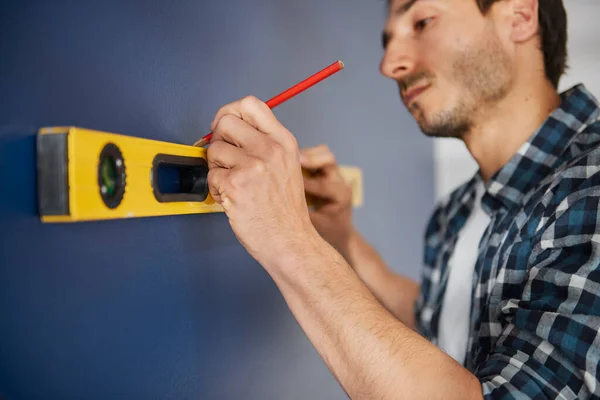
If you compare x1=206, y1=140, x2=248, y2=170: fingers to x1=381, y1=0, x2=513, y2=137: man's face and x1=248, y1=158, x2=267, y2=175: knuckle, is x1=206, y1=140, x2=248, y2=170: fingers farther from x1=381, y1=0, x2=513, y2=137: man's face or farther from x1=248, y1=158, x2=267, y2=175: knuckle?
x1=381, y1=0, x2=513, y2=137: man's face

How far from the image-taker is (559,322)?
785 millimetres

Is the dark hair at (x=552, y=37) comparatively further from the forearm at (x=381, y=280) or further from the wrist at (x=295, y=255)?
the wrist at (x=295, y=255)

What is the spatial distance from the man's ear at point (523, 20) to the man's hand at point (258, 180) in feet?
2.48

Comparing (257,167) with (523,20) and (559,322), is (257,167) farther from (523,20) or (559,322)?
(523,20)

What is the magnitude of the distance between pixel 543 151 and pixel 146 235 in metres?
0.81

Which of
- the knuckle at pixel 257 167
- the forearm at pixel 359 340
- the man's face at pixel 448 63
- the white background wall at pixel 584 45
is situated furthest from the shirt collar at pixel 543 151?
the white background wall at pixel 584 45

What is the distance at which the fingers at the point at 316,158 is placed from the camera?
45.4 inches

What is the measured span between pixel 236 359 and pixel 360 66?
36.7 inches

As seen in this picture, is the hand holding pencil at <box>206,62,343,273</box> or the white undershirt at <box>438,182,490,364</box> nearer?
the hand holding pencil at <box>206,62,343,273</box>

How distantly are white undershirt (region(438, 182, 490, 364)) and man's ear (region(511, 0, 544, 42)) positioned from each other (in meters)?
0.42

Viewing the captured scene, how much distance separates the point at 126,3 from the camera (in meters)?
0.73

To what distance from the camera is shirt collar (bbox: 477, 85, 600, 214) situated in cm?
112

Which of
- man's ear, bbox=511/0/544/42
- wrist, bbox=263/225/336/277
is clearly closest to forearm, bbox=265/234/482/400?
wrist, bbox=263/225/336/277

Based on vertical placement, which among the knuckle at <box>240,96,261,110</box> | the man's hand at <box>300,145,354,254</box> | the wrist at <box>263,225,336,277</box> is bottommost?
the wrist at <box>263,225,336,277</box>
